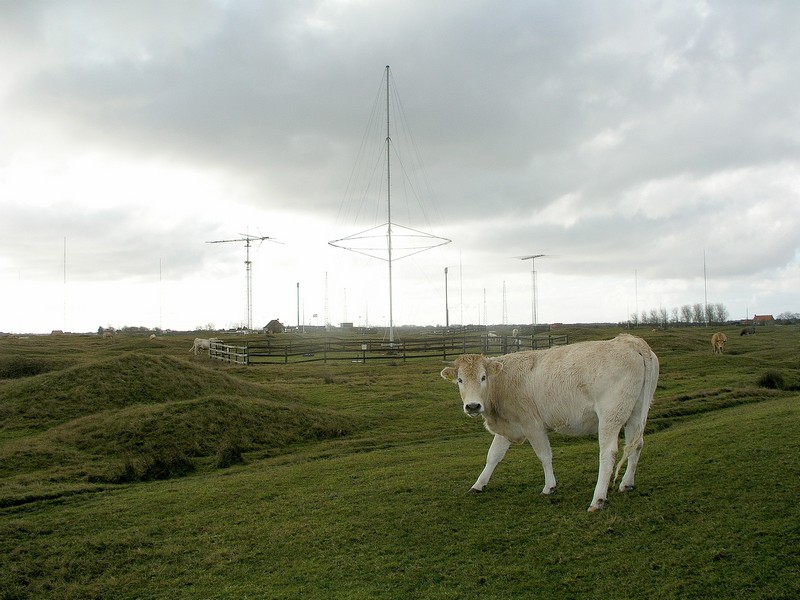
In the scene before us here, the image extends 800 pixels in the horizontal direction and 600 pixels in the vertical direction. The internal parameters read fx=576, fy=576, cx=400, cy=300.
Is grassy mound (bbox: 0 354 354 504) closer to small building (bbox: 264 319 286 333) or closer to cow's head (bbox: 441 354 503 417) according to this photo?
cow's head (bbox: 441 354 503 417)

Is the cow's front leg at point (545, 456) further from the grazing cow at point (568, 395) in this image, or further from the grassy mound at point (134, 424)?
the grassy mound at point (134, 424)

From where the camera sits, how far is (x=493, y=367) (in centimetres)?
912

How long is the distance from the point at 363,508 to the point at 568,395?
3.60 metres

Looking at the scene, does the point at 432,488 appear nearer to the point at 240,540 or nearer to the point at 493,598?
the point at 240,540

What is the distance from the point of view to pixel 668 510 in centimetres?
744

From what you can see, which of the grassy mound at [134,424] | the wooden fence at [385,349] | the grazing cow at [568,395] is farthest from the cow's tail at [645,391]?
the wooden fence at [385,349]

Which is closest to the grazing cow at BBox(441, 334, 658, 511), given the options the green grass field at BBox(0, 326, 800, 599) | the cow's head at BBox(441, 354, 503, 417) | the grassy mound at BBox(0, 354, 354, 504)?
the cow's head at BBox(441, 354, 503, 417)

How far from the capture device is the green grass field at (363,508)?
6242mm

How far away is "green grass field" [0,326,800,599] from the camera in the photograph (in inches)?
246

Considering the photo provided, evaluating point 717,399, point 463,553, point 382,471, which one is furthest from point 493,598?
point 717,399

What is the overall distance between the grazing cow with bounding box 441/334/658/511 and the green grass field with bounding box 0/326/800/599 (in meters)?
0.67

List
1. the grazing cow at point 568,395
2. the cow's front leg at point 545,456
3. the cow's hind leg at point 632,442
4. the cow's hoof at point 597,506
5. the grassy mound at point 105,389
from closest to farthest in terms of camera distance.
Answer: the cow's hoof at point 597,506
the grazing cow at point 568,395
the cow's hind leg at point 632,442
the cow's front leg at point 545,456
the grassy mound at point 105,389

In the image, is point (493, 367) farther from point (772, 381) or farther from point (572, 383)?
point (772, 381)

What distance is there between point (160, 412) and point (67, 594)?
10164 millimetres
